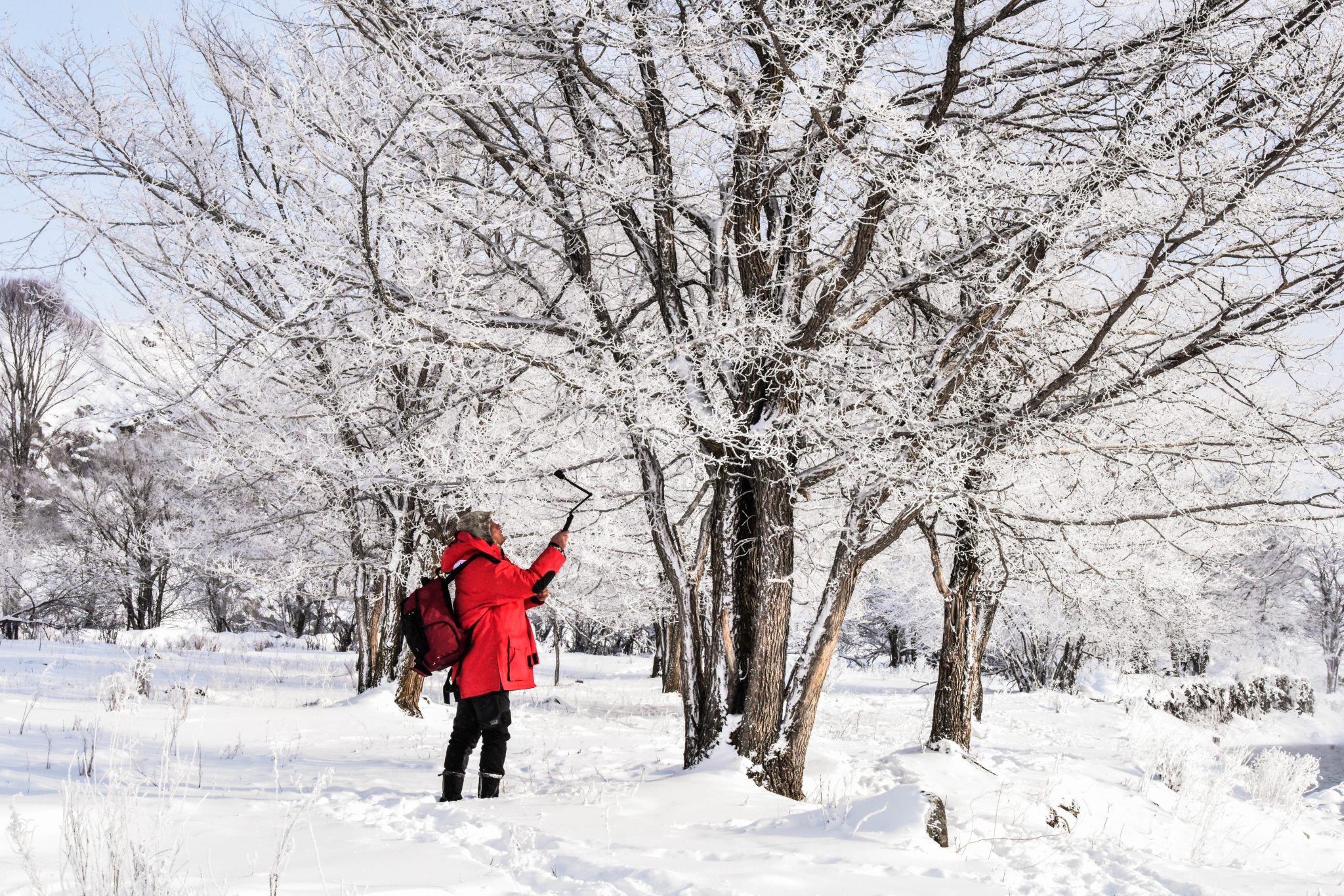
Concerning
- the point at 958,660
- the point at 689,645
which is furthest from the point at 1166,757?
the point at 689,645

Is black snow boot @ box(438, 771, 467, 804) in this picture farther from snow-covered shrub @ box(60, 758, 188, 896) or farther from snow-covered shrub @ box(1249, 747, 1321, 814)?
snow-covered shrub @ box(1249, 747, 1321, 814)

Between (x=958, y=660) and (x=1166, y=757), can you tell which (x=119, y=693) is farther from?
(x=1166, y=757)

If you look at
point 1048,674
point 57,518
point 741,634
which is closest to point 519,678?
point 741,634

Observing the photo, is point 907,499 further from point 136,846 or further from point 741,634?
point 136,846

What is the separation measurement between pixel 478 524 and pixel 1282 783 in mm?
9521

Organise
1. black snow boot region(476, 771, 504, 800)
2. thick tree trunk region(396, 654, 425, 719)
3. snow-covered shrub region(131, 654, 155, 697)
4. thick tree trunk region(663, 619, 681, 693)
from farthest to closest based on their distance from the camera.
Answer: thick tree trunk region(663, 619, 681, 693) → thick tree trunk region(396, 654, 425, 719) → snow-covered shrub region(131, 654, 155, 697) → black snow boot region(476, 771, 504, 800)

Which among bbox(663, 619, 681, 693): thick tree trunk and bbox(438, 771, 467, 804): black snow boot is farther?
bbox(663, 619, 681, 693): thick tree trunk

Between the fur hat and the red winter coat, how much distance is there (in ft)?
0.13

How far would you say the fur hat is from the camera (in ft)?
13.5

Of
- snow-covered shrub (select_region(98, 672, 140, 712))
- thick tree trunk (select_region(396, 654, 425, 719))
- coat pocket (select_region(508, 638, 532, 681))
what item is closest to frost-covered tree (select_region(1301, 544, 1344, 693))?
thick tree trunk (select_region(396, 654, 425, 719))

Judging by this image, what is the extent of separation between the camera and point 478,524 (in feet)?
13.5

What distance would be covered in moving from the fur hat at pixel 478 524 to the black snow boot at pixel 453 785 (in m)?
1.14

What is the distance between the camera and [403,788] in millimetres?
4160

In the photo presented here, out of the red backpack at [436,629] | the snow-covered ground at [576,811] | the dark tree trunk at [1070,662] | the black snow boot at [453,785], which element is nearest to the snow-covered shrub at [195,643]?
the snow-covered ground at [576,811]
